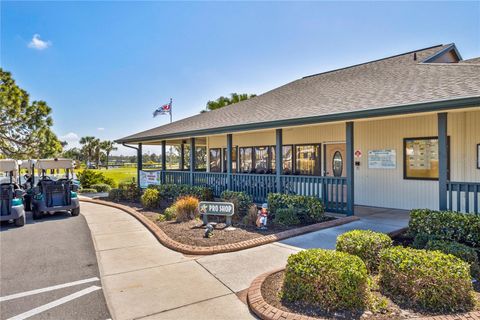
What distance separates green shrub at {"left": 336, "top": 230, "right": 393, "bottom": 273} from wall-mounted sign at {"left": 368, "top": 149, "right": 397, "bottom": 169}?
211 inches

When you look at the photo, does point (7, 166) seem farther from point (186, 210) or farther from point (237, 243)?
point (237, 243)

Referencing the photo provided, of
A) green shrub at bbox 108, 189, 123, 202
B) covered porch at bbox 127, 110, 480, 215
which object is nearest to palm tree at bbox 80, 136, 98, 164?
green shrub at bbox 108, 189, 123, 202

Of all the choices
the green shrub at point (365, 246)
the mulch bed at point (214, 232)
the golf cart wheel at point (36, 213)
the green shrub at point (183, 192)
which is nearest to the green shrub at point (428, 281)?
the green shrub at point (365, 246)

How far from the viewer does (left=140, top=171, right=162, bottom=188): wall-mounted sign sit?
1450cm

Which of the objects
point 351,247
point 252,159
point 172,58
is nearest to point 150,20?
point 172,58

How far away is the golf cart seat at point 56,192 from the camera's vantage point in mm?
10453

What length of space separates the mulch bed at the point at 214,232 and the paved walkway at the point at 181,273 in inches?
20.5

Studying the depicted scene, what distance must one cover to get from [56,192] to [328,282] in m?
10.2

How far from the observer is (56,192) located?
10.6 metres

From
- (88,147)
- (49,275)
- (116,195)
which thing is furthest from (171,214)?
(88,147)

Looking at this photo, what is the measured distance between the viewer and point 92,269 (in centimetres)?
545

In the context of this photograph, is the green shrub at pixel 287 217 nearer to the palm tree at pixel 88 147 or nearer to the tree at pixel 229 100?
the tree at pixel 229 100

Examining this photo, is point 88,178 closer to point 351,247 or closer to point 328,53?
point 328,53

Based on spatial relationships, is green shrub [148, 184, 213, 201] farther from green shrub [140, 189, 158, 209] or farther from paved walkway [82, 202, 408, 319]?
paved walkway [82, 202, 408, 319]
